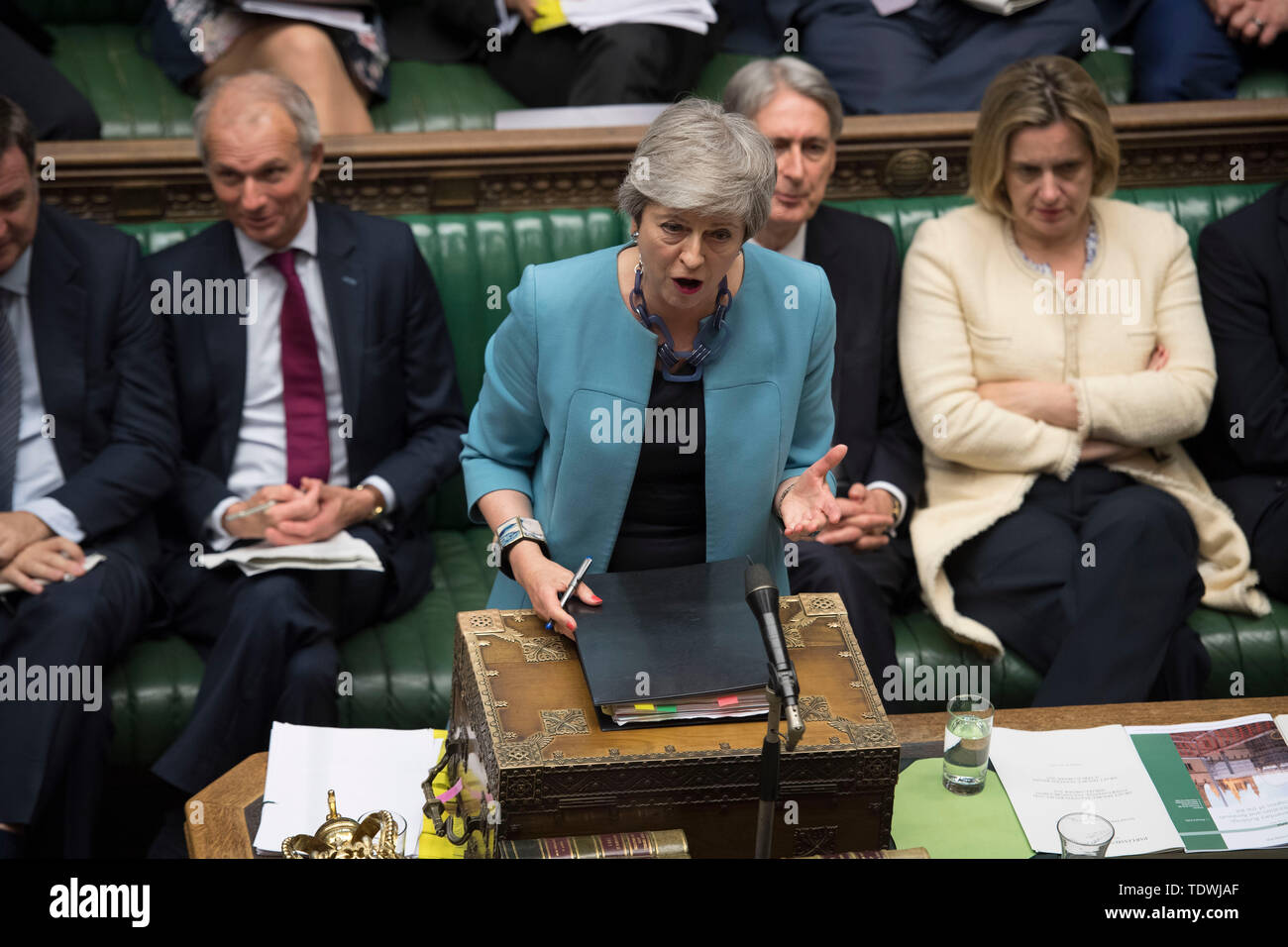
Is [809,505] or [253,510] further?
[253,510]

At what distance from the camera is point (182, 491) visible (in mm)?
3275

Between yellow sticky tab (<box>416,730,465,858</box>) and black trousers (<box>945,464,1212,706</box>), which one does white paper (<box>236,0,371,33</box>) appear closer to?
black trousers (<box>945,464,1212,706</box>)

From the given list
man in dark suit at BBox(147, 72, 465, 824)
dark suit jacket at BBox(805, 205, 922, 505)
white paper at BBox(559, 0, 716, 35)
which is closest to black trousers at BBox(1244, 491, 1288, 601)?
dark suit jacket at BBox(805, 205, 922, 505)

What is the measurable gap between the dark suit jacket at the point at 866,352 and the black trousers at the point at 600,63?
78 cm

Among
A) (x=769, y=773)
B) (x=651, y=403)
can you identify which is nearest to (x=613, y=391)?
(x=651, y=403)

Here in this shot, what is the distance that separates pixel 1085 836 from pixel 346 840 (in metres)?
0.99

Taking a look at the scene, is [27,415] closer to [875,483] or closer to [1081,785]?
[875,483]

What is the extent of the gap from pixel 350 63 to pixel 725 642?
8.48 ft

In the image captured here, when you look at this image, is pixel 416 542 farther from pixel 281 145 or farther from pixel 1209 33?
pixel 1209 33

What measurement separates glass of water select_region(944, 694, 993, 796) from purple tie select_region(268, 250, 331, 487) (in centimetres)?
165

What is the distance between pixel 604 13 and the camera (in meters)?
4.06

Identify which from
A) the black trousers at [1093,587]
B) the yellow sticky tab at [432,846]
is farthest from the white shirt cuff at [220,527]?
the black trousers at [1093,587]
